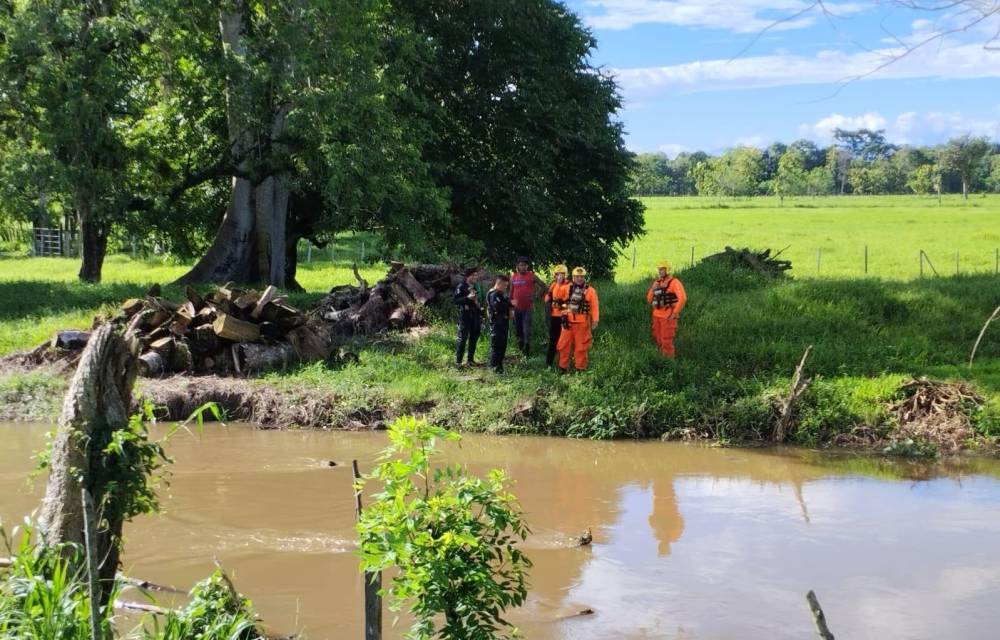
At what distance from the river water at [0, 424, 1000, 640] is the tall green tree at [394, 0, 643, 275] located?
13.1m

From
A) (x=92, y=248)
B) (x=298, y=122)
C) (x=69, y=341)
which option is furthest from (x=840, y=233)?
(x=69, y=341)

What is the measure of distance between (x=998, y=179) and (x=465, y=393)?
332 feet

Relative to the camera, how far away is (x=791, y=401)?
14328mm

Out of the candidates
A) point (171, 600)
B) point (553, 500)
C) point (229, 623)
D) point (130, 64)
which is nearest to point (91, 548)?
point (229, 623)

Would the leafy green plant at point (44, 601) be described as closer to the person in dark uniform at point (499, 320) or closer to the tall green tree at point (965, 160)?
the person in dark uniform at point (499, 320)

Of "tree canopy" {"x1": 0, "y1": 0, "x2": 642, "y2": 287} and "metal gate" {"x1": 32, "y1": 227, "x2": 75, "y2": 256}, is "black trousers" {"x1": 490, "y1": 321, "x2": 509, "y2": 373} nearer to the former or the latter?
"tree canopy" {"x1": 0, "y1": 0, "x2": 642, "y2": 287}

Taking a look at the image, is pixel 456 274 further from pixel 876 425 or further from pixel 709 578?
pixel 709 578

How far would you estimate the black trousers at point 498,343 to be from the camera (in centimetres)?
1655

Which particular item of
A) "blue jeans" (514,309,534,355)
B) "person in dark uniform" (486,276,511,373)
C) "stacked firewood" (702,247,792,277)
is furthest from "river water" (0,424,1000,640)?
"stacked firewood" (702,247,792,277)

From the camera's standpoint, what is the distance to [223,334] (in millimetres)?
16812

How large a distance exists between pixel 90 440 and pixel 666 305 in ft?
39.2

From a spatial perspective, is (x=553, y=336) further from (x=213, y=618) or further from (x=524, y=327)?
(x=213, y=618)

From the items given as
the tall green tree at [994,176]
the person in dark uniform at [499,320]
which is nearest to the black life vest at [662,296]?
the person in dark uniform at [499,320]

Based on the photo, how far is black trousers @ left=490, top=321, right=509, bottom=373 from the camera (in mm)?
16547
